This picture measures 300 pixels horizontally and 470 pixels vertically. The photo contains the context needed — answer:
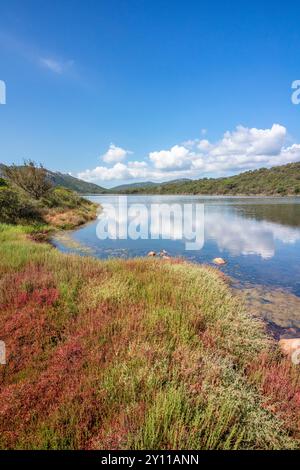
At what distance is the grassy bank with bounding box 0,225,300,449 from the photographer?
2830mm

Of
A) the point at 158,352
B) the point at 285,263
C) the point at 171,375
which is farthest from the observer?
the point at 285,263

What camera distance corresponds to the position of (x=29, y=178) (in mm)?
36500

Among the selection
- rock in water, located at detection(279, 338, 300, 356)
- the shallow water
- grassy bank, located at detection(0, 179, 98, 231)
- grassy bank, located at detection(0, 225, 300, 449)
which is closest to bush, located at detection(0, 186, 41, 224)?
grassy bank, located at detection(0, 179, 98, 231)

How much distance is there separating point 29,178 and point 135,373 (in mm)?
39070

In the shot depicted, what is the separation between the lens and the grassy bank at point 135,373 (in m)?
2.83

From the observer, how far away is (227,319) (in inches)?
241

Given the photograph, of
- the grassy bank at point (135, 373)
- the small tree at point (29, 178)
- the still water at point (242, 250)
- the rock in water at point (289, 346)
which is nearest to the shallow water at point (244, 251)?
the still water at point (242, 250)

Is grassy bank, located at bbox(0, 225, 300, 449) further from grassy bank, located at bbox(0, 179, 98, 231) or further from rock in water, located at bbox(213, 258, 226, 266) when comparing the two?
grassy bank, located at bbox(0, 179, 98, 231)

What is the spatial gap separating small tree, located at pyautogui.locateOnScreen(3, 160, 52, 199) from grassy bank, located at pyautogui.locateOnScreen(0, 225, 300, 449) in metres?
33.9

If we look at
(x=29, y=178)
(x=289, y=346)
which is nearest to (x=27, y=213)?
(x=29, y=178)

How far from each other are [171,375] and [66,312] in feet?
9.98

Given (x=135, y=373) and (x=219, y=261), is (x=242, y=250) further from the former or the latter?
(x=135, y=373)
